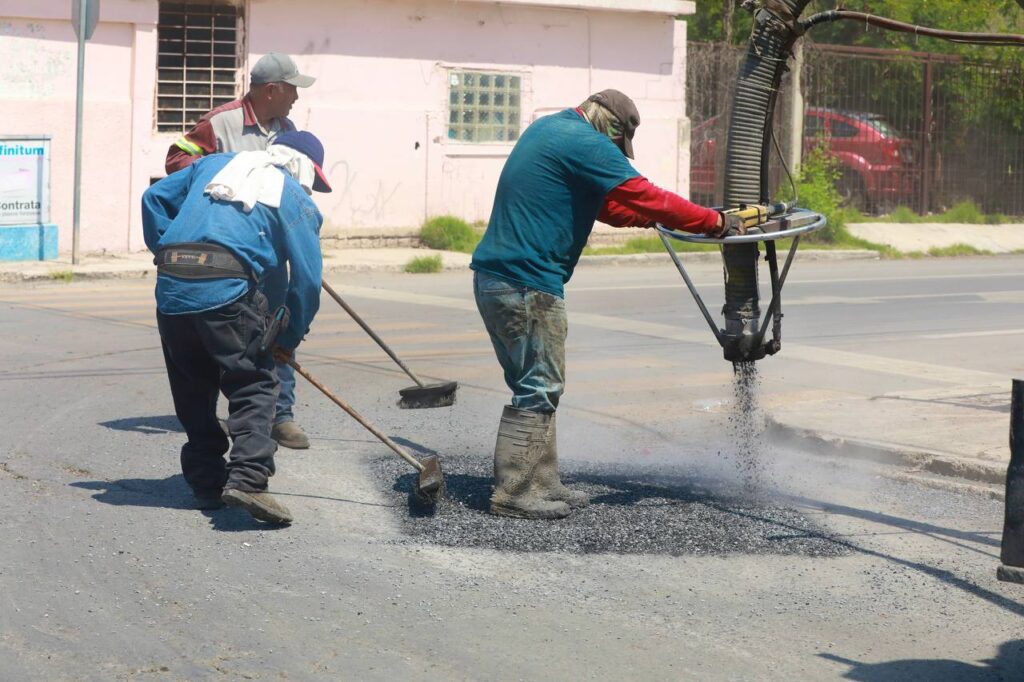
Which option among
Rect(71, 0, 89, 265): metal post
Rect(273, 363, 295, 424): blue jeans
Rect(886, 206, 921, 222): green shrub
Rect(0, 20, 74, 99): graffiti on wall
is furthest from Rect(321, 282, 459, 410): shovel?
Rect(886, 206, 921, 222): green shrub

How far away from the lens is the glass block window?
1898cm

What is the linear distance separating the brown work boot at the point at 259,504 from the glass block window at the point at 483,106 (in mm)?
13606

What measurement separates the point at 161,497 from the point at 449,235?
12.3 meters

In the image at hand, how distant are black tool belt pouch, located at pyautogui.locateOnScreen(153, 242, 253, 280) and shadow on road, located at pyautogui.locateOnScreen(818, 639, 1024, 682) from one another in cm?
269

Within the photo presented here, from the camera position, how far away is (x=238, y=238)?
18.8 ft

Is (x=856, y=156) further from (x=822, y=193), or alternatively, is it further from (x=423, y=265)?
(x=423, y=265)

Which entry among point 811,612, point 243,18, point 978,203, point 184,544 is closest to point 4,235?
point 243,18

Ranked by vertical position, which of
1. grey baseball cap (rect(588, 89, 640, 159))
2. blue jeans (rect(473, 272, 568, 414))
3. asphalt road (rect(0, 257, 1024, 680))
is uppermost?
grey baseball cap (rect(588, 89, 640, 159))

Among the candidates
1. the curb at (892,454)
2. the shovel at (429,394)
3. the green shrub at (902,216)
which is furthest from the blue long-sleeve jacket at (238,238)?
the green shrub at (902,216)

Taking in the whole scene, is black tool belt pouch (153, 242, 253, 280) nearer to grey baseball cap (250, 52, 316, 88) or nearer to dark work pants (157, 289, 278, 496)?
dark work pants (157, 289, 278, 496)

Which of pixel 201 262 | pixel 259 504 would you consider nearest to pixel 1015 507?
pixel 259 504

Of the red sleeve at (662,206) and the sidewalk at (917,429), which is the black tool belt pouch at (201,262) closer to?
the red sleeve at (662,206)

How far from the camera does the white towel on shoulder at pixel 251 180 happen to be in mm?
5773

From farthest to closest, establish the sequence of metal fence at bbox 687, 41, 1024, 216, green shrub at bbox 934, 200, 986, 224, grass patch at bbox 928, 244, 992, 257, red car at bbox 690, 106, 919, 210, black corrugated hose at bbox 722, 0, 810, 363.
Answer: green shrub at bbox 934, 200, 986, 224 < red car at bbox 690, 106, 919, 210 < metal fence at bbox 687, 41, 1024, 216 < grass patch at bbox 928, 244, 992, 257 < black corrugated hose at bbox 722, 0, 810, 363
